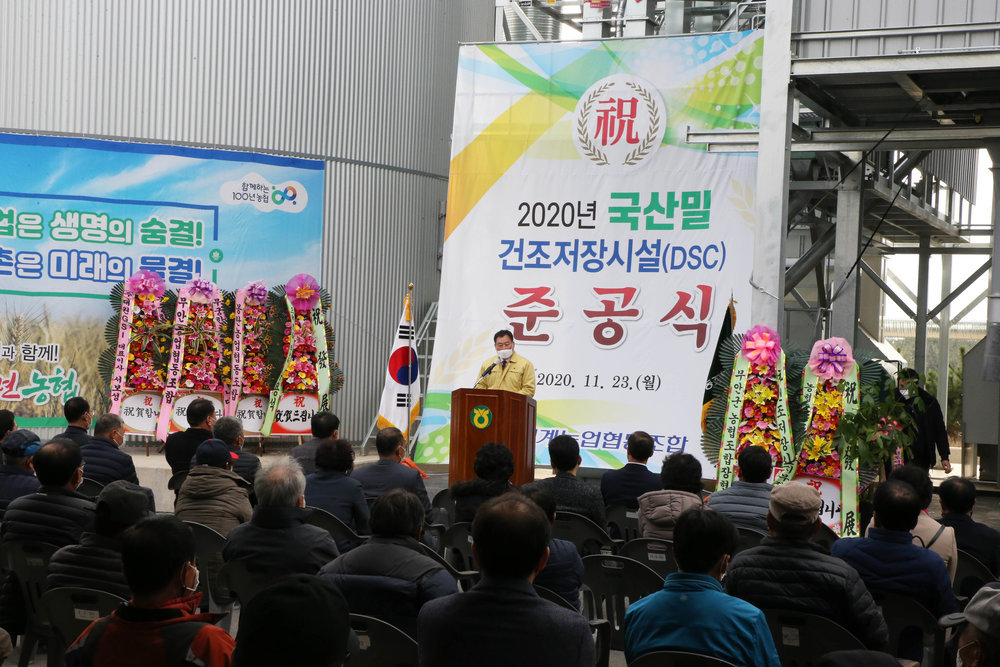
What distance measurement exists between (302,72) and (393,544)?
10662 millimetres

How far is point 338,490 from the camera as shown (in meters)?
5.28

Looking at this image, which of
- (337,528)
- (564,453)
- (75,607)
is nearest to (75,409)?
(337,528)

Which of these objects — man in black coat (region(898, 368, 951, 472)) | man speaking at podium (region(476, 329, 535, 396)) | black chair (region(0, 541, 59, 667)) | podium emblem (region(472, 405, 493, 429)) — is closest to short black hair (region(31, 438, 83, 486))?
black chair (region(0, 541, 59, 667))

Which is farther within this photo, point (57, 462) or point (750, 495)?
point (750, 495)

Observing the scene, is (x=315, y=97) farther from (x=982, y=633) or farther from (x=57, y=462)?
(x=982, y=633)

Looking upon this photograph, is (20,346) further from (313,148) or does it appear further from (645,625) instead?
(645,625)

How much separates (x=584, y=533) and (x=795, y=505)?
168 cm

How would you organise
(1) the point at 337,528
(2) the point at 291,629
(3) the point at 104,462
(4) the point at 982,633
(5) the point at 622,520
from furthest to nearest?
(3) the point at 104,462 < (5) the point at 622,520 < (1) the point at 337,528 < (4) the point at 982,633 < (2) the point at 291,629

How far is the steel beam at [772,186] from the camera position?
8.23 metres

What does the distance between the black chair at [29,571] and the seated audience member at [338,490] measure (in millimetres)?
1353

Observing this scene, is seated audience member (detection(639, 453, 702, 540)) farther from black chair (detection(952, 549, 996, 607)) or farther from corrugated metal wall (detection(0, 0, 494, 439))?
corrugated metal wall (detection(0, 0, 494, 439))

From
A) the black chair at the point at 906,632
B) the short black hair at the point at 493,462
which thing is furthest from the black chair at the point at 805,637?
the short black hair at the point at 493,462

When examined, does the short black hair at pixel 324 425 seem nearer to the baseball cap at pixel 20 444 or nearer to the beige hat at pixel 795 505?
the baseball cap at pixel 20 444

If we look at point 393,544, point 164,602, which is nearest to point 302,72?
point 393,544
